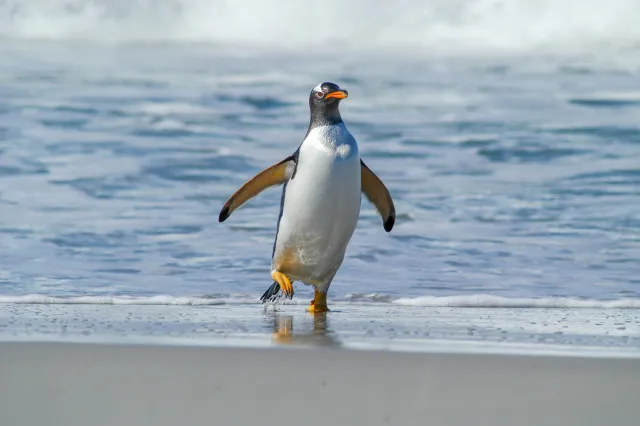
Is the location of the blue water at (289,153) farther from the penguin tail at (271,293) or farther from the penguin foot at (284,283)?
the penguin foot at (284,283)

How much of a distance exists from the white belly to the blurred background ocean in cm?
49

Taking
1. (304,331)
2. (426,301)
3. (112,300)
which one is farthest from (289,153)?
(304,331)

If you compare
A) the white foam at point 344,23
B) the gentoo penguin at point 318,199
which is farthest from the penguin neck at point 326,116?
the white foam at point 344,23

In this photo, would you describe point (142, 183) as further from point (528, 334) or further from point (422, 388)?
point (422, 388)

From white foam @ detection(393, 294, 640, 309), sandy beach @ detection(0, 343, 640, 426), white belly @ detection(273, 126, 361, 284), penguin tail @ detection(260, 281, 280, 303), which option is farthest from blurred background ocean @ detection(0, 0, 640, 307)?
sandy beach @ detection(0, 343, 640, 426)

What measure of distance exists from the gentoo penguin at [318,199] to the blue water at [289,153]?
1.77 ft

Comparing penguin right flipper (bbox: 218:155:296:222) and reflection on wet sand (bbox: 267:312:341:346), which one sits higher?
penguin right flipper (bbox: 218:155:296:222)

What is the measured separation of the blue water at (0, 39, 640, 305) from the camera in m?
6.35

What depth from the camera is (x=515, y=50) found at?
16375mm

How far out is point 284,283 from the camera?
499 cm

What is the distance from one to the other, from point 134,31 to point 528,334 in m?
14.0

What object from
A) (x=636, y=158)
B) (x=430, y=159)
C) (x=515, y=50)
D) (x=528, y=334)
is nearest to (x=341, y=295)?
(x=528, y=334)

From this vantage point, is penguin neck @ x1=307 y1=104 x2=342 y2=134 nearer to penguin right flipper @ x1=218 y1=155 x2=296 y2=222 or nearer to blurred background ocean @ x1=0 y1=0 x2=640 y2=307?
penguin right flipper @ x1=218 y1=155 x2=296 y2=222

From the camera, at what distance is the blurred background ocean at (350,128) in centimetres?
638
